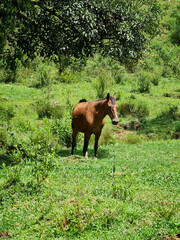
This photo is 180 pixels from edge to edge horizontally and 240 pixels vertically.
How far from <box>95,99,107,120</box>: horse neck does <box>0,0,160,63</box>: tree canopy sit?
5.00 ft

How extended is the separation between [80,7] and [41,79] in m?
12.7

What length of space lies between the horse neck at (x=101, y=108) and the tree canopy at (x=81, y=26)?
153cm

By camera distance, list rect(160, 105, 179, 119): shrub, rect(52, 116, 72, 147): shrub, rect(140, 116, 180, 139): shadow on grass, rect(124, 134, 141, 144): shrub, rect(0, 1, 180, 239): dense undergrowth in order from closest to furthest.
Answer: rect(0, 1, 180, 239): dense undergrowth
rect(52, 116, 72, 147): shrub
rect(124, 134, 141, 144): shrub
rect(140, 116, 180, 139): shadow on grass
rect(160, 105, 179, 119): shrub

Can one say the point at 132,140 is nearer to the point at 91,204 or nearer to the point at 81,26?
the point at 81,26

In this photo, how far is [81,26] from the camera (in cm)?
812

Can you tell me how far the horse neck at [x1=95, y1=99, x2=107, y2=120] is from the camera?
8.85 meters

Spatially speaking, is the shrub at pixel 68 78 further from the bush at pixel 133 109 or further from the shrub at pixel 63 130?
the shrub at pixel 63 130

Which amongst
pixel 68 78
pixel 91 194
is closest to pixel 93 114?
pixel 91 194

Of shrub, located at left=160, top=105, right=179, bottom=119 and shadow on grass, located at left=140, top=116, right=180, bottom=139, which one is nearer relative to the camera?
shadow on grass, located at left=140, top=116, right=180, bottom=139

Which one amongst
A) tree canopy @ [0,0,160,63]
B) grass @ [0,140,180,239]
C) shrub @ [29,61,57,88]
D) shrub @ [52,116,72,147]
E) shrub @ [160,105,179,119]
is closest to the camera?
grass @ [0,140,180,239]

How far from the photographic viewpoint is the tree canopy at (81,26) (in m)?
8.02

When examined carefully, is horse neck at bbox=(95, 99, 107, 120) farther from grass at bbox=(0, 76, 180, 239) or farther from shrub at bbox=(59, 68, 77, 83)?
shrub at bbox=(59, 68, 77, 83)

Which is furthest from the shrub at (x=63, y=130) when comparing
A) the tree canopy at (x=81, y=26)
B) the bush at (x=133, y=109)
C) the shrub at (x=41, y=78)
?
the shrub at (x=41, y=78)

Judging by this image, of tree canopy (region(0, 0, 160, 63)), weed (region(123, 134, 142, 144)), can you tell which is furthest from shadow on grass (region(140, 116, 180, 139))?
tree canopy (region(0, 0, 160, 63))
